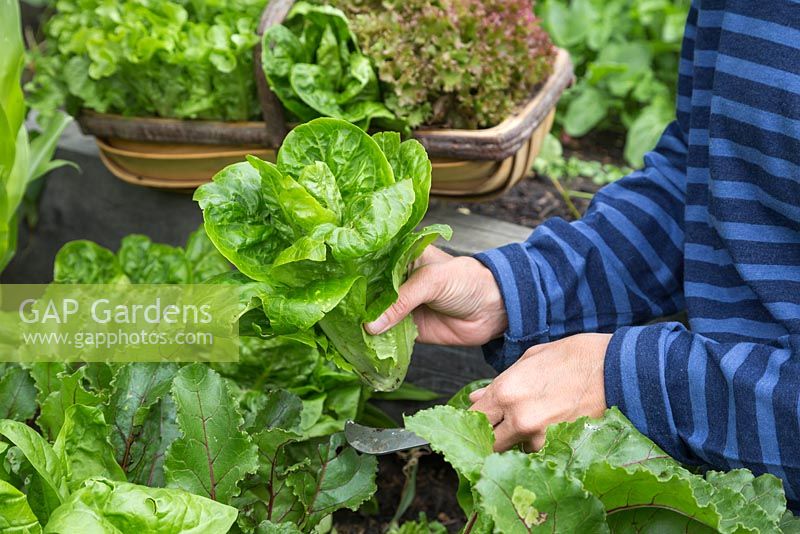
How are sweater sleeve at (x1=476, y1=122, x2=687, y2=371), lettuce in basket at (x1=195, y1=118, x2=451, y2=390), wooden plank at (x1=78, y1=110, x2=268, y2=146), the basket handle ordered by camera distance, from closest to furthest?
1. lettuce in basket at (x1=195, y1=118, x2=451, y2=390)
2. sweater sleeve at (x1=476, y1=122, x2=687, y2=371)
3. the basket handle
4. wooden plank at (x1=78, y1=110, x2=268, y2=146)

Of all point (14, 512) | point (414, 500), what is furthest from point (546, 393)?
point (414, 500)

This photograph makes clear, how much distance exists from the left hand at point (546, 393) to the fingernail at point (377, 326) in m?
0.16

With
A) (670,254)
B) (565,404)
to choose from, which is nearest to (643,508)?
(565,404)

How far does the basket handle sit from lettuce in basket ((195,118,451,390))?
24.1 inches

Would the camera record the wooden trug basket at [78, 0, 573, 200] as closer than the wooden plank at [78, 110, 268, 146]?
Yes

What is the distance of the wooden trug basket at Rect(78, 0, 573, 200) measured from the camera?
5.70ft

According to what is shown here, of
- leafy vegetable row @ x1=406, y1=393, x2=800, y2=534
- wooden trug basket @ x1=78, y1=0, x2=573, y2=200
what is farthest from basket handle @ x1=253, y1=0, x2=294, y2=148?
leafy vegetable row @ x1=406, y1=393, x2=800, y2=534

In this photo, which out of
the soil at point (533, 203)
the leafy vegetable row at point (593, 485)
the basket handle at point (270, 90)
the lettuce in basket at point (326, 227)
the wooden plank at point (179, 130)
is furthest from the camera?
the soil at point (533, 203)

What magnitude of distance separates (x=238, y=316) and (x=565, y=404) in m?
0.43

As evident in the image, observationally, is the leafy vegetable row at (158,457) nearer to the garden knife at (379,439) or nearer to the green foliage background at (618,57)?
the garden knife at (379,439)

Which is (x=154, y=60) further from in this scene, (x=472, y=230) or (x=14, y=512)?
(x=14, y=512)

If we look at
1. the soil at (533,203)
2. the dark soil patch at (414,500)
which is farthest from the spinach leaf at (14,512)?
the soil at (533,203)

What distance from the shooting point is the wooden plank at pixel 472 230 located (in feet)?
6.26

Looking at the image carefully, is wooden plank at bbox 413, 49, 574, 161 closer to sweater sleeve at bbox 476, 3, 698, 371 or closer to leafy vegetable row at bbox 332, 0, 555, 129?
leafy vegetable row at bbox 332, 0, 555, 129
